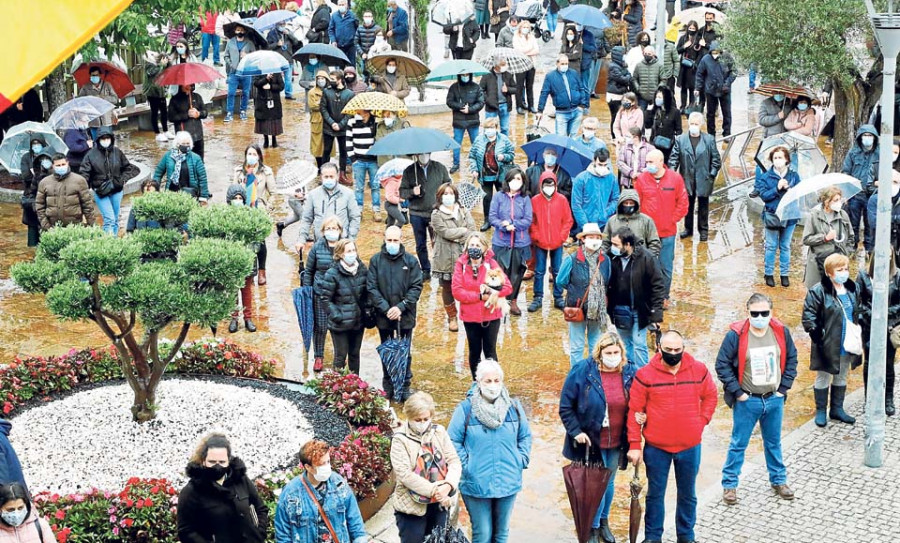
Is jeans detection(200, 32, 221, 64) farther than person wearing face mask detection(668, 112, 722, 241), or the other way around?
jeans detection(200, 32, 221, 64)

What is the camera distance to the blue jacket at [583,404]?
9.79m

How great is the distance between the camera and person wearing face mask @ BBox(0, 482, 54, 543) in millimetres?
8047

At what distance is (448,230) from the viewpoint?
14273 millimetres

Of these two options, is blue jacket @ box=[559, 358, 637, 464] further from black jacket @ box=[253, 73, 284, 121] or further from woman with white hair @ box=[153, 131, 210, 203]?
black jacket @ box=[253, 73, 284, 121]

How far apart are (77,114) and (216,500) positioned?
11.5m

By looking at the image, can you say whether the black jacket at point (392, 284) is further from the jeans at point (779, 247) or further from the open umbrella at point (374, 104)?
the open umbrella at point (374, 104)

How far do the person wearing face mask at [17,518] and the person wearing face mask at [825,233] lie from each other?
8068 mm

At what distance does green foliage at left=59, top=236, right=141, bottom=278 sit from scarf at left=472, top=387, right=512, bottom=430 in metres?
2.65

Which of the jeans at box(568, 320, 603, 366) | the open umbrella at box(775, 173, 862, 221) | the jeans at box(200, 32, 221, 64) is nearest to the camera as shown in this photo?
the jeans at box(568, 320, 603, 366)

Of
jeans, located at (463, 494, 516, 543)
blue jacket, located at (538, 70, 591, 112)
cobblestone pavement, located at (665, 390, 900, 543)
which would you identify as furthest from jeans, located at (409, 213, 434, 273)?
jeans, located at (463, 494, 516, 543)

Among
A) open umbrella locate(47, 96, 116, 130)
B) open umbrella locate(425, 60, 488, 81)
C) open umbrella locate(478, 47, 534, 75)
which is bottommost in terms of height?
open umbrella locate(47, 96, 116, 130)

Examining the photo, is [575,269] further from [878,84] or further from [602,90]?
[602,90]

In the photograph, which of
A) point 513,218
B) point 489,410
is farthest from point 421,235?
point 489,410

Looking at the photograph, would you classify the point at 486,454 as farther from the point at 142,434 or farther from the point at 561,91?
the point at 561,91
